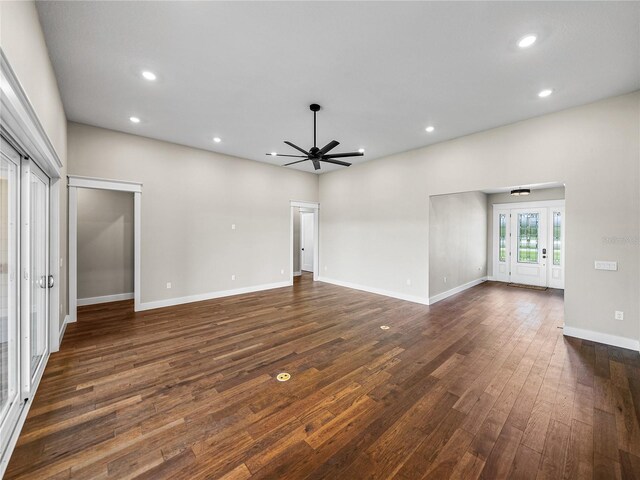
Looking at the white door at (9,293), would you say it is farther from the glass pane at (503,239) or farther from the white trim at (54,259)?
the glass pane at (503,239)

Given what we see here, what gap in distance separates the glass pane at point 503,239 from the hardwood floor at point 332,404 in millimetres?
4377

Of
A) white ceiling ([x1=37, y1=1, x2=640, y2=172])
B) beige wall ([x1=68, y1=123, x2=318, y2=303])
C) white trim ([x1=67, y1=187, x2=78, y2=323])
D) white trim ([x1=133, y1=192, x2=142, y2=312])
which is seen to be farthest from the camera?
white trim ([x1=133, y1=192, x2=142, y2=312])

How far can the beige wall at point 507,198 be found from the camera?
6.94 metres

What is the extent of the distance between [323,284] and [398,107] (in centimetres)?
505

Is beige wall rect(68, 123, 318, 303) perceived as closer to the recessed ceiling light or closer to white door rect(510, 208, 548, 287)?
the recessed ceiling light

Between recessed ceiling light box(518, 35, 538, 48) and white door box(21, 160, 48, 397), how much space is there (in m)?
4.63

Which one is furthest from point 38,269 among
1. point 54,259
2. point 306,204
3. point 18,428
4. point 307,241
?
point 307,241

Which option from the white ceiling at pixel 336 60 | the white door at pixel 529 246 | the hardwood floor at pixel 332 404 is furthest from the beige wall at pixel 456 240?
the white ceiling at pixel 336 60

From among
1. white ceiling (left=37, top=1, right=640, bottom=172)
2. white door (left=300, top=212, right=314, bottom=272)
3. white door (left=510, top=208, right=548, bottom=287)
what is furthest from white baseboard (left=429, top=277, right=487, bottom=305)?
white door (left=300, top=212, right=314, bottom=272)

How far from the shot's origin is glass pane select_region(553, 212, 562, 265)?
6993 millimetres

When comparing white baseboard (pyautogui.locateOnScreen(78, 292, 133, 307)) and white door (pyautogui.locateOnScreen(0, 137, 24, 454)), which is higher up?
white door (pyautogui.locateOnScreen(0, 137, 24, 454))

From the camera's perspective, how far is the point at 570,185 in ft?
12.6

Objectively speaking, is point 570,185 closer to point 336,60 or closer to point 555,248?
point 336,60

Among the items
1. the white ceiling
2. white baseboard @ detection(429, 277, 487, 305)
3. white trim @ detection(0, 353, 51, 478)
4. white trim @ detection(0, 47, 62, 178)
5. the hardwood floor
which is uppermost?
the white ceiling
